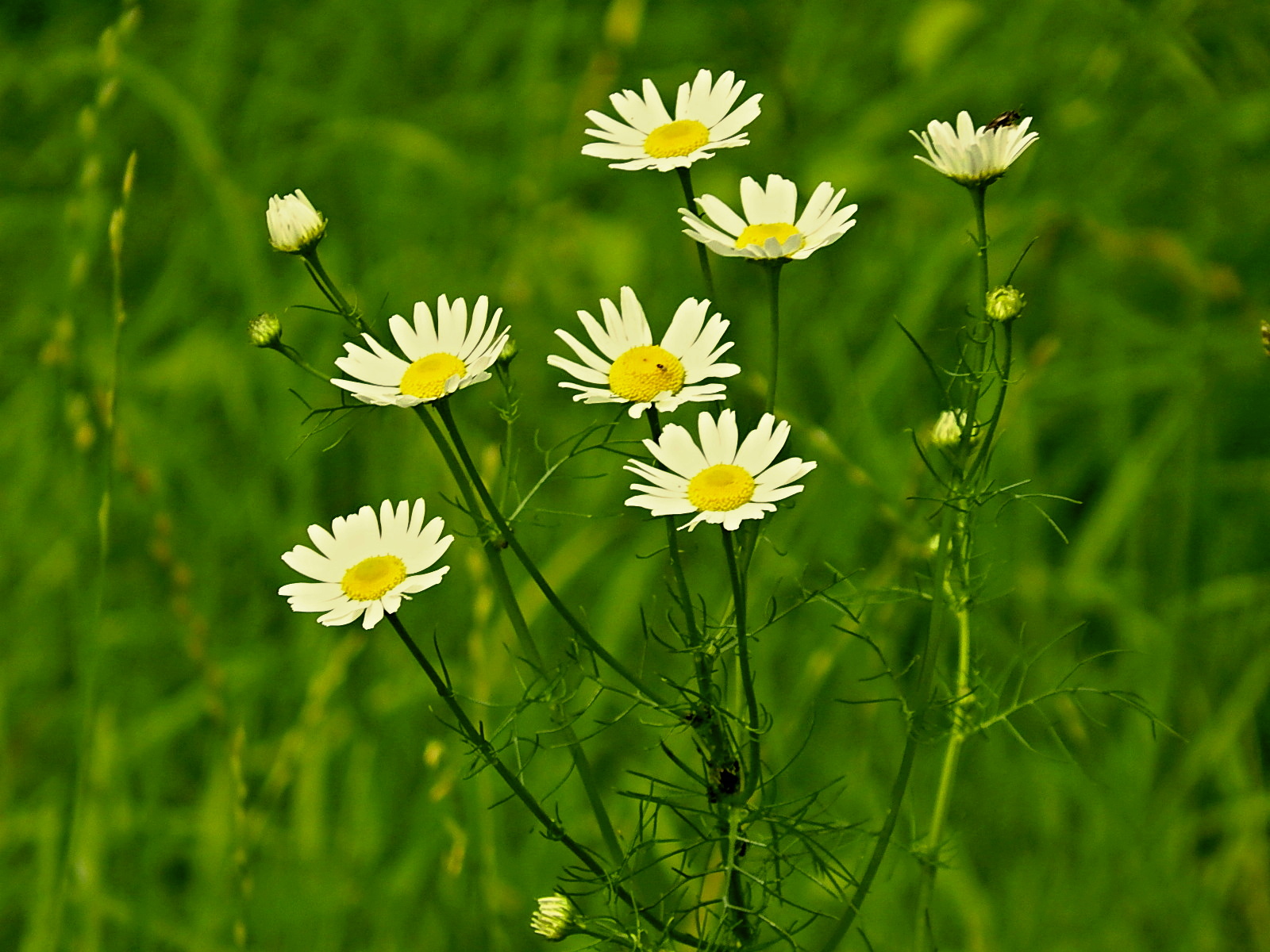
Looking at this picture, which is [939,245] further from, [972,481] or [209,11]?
[209,11]

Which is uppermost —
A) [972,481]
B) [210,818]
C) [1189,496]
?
[1189,496]

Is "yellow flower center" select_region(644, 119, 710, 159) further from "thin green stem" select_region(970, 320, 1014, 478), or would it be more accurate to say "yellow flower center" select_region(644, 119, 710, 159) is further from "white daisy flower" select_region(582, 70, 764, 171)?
"thin green stem" select_region(970, 320, 1014, 478)

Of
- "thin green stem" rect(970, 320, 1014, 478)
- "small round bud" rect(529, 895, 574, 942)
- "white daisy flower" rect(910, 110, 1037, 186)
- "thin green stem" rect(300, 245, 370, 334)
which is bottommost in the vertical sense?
"small round bud" rect(529, 895, 574, 942)

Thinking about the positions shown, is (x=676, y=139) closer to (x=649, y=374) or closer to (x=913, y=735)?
(x=649, y=374)

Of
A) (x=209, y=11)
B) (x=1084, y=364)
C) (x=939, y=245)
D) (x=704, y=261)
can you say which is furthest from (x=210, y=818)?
(x=209, y=11)

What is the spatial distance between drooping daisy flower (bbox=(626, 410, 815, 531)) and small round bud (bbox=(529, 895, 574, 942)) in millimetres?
325

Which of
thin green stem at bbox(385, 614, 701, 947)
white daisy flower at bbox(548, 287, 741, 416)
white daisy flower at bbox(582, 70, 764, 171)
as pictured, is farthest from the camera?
white daisy flower at bbox(582, 70, 764, 171)

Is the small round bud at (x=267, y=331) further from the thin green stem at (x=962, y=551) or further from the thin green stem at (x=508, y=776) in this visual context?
the thin green stem at (x=962, y=551)

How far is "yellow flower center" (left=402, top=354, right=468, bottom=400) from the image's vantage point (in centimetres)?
93

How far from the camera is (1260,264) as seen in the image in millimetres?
2426

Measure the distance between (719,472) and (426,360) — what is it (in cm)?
25

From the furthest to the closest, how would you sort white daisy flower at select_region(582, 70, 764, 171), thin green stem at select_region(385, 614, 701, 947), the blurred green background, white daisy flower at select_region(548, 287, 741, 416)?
the blurred green background
white daisy flower at select_region(582, 70, 764, 171)
white daisy flower at select_region(548, 287, 741, 416)
thin green stem at select_region(385, 614, 701, 947)

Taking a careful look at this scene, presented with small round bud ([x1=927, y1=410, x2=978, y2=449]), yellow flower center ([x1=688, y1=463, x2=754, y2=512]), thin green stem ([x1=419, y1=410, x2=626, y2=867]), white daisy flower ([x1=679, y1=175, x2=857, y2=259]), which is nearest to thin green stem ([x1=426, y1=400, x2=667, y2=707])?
thin green stem ([x1=419, y1=410, x2=626, y2=867])

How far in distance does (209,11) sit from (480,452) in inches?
57.5
